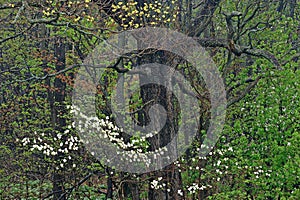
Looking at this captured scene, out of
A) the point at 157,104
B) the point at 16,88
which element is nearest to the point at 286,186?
the point at 157,104

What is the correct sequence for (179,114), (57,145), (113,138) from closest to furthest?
(113,138)
(57,145)
(179,114)

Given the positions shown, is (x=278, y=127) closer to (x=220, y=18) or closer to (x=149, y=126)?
(x=149, y=126)

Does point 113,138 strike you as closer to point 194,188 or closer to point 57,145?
point 57,145

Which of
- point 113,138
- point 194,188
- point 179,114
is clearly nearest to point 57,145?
point 113,138

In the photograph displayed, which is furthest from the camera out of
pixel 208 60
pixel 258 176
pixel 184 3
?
pixel 184 3

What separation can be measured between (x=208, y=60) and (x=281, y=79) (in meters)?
2.02

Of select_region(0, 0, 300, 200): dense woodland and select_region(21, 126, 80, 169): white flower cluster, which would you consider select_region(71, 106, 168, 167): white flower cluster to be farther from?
select_region(21, 126, 80, 169): white flower cluster

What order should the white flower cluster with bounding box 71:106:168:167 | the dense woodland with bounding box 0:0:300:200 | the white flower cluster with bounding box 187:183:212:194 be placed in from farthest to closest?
the white flower cluster with bounding box 71:106:168:167
the white flower cluster with bounding box 187:183:212:194
the dense woodland with bounding box 0:0:300:200

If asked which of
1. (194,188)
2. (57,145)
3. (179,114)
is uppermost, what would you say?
(179,114)

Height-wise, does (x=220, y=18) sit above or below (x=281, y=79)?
above

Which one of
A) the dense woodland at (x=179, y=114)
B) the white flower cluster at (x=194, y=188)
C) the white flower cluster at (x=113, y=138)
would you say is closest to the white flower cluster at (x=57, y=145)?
the dense woodland at (x=179, y=114)

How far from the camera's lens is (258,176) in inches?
293

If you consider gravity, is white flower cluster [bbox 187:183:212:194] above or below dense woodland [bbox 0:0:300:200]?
below

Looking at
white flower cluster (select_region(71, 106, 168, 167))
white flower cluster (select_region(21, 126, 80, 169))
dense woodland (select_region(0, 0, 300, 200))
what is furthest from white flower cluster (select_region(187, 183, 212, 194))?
white flower cluster (select_region(21, 126, 80, 169))
